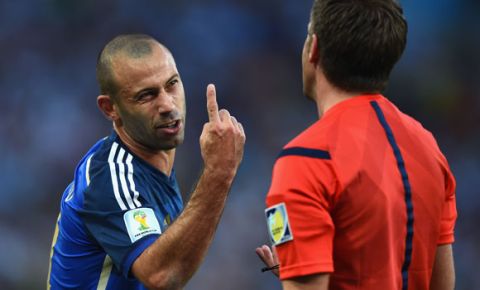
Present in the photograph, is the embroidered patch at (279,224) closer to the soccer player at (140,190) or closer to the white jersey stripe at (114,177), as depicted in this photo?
the soccer player at (140,190)

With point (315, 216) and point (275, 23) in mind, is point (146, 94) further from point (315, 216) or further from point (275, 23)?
point (275, 23)

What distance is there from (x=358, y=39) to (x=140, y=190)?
130cm

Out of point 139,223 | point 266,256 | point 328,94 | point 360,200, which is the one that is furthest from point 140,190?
point 360,200

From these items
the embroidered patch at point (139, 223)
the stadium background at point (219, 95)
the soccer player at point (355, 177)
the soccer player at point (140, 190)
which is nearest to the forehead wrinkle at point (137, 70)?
the soccer player at point (140, 190)

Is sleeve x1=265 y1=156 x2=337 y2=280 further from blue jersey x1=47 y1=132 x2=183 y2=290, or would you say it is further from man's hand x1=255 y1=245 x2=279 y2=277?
blue jersey x1=47 y1=132 x2=183 y2=290

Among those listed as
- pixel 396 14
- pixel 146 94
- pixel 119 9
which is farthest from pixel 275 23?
pixel 396 14

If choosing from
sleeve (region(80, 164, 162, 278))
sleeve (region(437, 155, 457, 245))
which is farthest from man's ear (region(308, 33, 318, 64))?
sleeve (region(80, 164, 162, 278))

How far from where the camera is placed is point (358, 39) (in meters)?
2.17

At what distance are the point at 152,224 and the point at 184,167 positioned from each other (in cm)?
379

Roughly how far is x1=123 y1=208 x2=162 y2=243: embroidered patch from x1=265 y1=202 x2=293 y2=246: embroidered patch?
101 centimetres

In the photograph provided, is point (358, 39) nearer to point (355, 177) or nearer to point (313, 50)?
point (313, 50)

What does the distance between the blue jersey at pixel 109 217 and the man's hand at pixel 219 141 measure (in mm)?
328

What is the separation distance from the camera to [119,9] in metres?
7.02

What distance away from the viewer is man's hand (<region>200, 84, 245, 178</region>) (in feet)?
9.77
